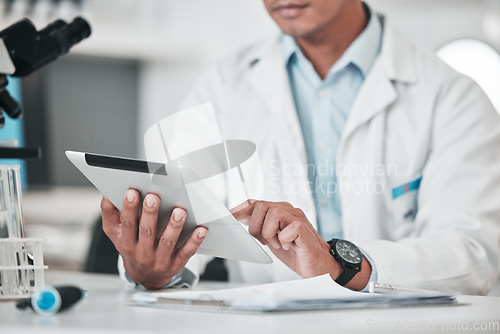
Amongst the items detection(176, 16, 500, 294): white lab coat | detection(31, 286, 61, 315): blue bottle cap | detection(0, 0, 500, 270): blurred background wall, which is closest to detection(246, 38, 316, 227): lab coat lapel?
detection(176, 16, 500, 294): white lab coat

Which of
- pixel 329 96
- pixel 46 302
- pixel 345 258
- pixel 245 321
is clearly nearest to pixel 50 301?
pixel 46 302

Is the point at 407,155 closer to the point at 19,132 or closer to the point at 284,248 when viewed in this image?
the point at 284,248

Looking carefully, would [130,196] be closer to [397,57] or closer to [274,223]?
[274,223]

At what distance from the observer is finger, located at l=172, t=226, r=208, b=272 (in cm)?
68

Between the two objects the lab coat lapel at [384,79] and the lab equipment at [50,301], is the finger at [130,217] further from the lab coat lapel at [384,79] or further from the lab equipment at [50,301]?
the lab coat lapel at [384,79]

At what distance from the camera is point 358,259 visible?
77cm

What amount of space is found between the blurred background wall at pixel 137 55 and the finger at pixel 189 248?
6.06ft

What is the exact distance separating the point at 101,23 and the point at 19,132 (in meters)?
0.65

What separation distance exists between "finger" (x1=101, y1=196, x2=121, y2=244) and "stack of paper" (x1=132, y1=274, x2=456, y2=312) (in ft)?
0.49

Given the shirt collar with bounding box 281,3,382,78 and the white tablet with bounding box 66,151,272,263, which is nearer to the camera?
the white tablet with bounding box 66,151,272,263

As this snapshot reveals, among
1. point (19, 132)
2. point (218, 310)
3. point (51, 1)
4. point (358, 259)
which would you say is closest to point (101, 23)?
point (51, 1)

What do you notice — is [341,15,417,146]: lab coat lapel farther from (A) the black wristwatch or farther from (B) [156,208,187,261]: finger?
(B) [156,208,187,261]: finger

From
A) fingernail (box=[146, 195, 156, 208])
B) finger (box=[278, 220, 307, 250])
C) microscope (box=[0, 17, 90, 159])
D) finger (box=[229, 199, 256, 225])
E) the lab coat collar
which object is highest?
microscope (box=[0, 17, 90, 159])

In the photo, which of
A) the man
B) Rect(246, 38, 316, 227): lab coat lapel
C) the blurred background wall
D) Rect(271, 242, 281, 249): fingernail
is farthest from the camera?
the blurred background wall
